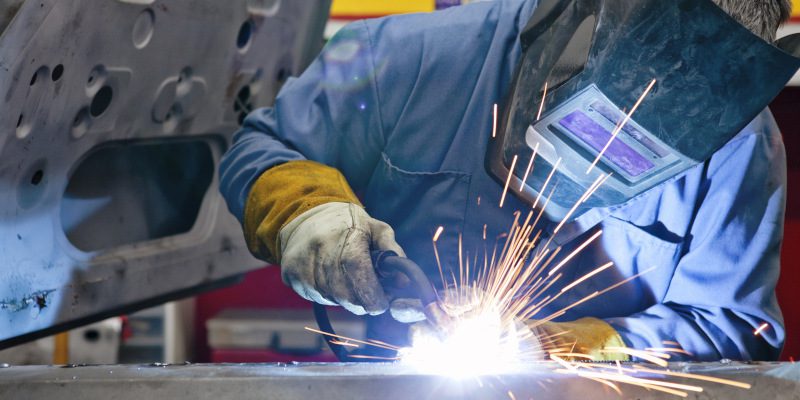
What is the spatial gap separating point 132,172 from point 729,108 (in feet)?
4.98

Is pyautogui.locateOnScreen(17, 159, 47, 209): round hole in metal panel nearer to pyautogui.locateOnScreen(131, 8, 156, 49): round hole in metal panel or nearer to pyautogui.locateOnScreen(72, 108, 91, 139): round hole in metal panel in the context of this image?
pyautogui.locateOnScreen(72, 108, 91, 139): round hole in metal panel

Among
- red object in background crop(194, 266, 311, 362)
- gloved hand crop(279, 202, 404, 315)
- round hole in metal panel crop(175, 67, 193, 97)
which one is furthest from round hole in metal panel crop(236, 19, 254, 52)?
red object in background crop(194, 266, 311, 362)

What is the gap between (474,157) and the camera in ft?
6.13

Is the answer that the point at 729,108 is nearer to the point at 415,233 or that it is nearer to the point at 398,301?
the point at 398,301

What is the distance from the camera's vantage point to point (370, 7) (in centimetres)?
323

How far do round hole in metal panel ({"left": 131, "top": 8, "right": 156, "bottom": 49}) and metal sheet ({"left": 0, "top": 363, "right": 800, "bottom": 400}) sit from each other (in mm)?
830

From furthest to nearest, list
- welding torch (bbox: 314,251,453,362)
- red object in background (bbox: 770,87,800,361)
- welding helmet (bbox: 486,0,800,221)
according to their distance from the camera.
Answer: red object in background (bbox: 770,87,800,361), welding torch (bbox: 314,251,453,362), welding helmet (bbox: 486,0,800,221)

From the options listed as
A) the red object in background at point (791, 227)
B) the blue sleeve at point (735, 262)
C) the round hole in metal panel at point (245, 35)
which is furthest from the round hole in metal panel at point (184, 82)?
the red object in background at point (791, 227)

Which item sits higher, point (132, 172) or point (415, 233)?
point (132, 172)

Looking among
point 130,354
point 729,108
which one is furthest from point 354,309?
point 130,354

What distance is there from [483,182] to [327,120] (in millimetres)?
372

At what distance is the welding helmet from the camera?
1.33 meters

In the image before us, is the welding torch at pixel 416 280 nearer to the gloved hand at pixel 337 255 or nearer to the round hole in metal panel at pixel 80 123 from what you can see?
the gloved hand at pixel 337 255

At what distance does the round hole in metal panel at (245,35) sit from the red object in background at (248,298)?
2.25m
